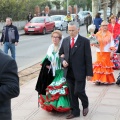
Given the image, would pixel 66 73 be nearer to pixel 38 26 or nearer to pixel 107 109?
pixel 107 109

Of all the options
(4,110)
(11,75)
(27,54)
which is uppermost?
(11,75)

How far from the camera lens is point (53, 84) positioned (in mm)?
5656

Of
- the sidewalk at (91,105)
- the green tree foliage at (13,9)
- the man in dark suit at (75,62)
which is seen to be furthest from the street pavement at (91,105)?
the green tree foliage at (13,9)

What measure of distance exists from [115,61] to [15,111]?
5279 millimetres

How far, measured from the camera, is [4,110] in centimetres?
273

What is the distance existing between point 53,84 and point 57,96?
221mm

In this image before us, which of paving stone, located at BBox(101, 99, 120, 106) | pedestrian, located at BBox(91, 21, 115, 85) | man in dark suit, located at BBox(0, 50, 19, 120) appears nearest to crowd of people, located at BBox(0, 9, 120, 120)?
paving stone, located at BBox(101, 99, 120, 106)

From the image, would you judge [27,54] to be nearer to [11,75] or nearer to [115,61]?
[115,61]

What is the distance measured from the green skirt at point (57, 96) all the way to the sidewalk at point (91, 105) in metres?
0.18

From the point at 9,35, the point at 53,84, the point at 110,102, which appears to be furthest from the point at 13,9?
the point at 53,84

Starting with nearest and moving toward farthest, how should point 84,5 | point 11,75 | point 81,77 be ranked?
1. point 11,75
2. point 81,77
3. point 84,5

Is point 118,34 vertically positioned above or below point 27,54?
above

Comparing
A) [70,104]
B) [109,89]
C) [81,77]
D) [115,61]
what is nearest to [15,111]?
[70,104]

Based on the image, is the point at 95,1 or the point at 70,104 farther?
the point at 95,1
